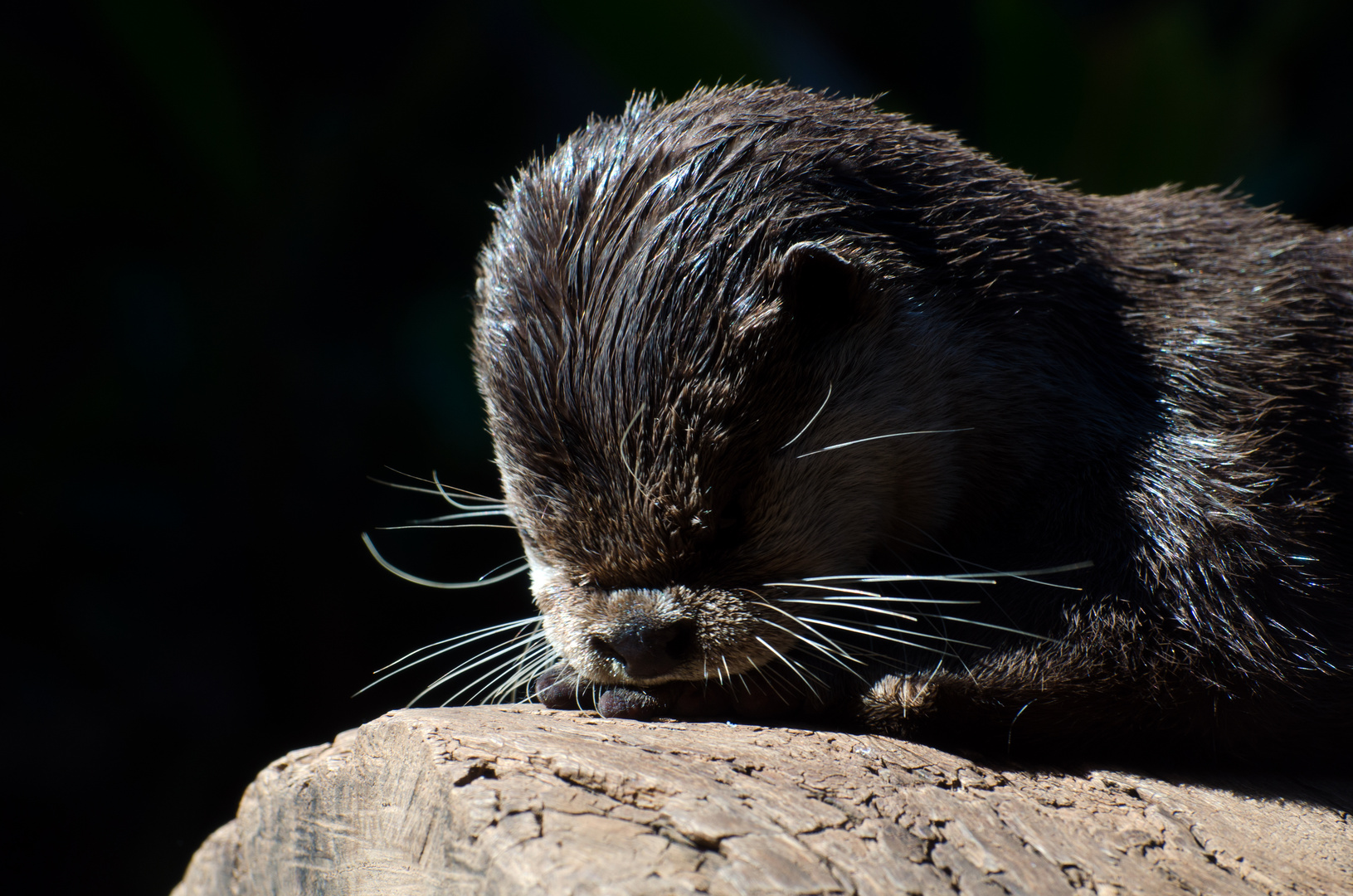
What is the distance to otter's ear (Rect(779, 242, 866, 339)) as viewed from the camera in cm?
161

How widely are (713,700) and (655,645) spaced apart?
6.5 inches

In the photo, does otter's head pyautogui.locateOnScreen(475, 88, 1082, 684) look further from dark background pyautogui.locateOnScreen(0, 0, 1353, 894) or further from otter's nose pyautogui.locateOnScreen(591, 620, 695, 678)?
dark background pyautogui.locateOnScreen(0, 0, 1353, 894)

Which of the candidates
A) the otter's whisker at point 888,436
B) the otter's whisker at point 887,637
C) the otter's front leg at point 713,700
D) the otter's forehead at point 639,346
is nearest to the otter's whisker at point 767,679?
the otter's front leg at point 713,700

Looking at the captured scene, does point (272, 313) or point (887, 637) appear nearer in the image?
point (887, 637)

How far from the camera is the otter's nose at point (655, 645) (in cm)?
158

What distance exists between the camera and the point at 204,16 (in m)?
3.82

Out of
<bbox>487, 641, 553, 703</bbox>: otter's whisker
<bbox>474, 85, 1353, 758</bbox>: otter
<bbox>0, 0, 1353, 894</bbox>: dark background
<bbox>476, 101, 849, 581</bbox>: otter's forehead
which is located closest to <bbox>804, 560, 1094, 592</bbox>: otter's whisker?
<bbox>474, 85, 1353, 758</bbox>: otter

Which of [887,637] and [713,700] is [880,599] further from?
[713,700]

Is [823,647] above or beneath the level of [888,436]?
beneath

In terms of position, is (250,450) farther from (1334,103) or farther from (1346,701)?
(1334,103)

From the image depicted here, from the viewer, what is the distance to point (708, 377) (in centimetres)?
158

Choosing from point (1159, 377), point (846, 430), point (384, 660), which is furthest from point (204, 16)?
point (1159, 377)

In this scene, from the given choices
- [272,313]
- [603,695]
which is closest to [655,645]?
[603,695]

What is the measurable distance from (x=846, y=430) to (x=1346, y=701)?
92 centimetres
